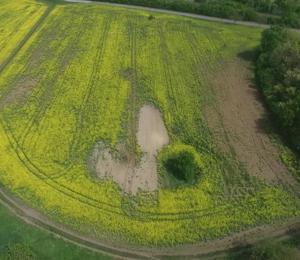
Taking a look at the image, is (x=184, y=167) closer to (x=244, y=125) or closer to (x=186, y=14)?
(x=244, y=125)

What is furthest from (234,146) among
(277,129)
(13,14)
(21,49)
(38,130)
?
(13,14)

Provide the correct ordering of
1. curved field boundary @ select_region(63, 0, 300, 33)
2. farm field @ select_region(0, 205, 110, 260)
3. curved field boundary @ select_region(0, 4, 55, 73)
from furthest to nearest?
curved field boundary @ select_region(63, 0, 300, 33) → curved field boundary @ select_region(0, 4, 55, 73) → farm field @ select_region(0, 205, 110, 260)

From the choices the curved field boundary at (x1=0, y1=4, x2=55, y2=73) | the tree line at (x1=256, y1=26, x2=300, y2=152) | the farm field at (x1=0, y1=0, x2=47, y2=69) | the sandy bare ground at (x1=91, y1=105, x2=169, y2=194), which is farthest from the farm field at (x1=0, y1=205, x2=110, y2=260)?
the farm field at (x1=0, y1=0, x2=47, y2=69)

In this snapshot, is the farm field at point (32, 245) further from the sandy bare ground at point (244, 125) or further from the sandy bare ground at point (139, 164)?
the sandy bare ground at point (244, 125)

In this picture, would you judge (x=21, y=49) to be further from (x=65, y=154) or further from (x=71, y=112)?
(x=65, y=154)

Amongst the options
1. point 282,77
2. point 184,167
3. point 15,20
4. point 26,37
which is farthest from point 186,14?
point 184,167

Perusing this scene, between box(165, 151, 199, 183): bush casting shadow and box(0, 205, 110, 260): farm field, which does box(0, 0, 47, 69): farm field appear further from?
box(165, 151, 199, 183): bush casting shadow
